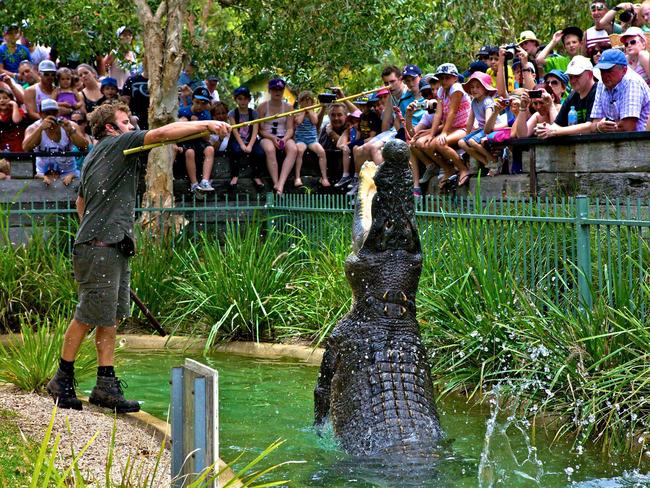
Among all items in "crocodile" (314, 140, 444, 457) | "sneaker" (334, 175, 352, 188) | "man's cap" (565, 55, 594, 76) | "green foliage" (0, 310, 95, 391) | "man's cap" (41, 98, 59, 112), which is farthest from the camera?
"sneaker" (334, 175, 352, 188)

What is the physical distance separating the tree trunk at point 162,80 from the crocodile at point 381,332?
6.58m

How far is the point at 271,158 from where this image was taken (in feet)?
48.5

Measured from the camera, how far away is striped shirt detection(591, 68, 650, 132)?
10.0 metres

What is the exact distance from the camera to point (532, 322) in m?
7.50

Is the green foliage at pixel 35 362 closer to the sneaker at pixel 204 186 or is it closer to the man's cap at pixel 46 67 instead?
the sneaker at pixel 204 186

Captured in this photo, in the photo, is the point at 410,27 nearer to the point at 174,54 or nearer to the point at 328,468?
the point at 174,54

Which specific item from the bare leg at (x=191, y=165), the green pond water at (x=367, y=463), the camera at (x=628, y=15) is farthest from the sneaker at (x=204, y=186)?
the camera at (x=628, y=15)

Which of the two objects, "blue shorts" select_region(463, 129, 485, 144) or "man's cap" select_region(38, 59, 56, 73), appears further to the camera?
"man's cap" select_region(38, 59, 56, 73)

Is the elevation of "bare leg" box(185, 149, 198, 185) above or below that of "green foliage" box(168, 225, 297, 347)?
above

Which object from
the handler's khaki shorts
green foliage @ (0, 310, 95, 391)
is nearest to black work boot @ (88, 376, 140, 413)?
the handler's khaki shorts

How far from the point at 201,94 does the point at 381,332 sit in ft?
29.6

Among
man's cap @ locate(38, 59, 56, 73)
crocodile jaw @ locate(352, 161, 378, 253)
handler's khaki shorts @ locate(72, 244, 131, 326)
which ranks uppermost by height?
man's cap @ locate(38, 59, 56, 73)

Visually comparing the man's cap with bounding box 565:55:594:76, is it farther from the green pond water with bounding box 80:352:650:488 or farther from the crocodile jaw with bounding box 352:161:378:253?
the crocodile jaw with bounding box 352:161:378:253

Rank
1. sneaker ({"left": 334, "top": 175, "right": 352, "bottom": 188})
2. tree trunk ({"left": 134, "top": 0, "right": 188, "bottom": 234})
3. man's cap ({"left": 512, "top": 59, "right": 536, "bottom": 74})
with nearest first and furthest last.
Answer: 1. man's cap ({"left": 512, "top": 59, "right": 536, "bottom": 74})
2. tree trunk ({"left": 134, "top": 0, "right": 188, "bottom": 234})
3. sneaker ({"left": 334, "top": 175, "right": 352, "bottom": 188})
